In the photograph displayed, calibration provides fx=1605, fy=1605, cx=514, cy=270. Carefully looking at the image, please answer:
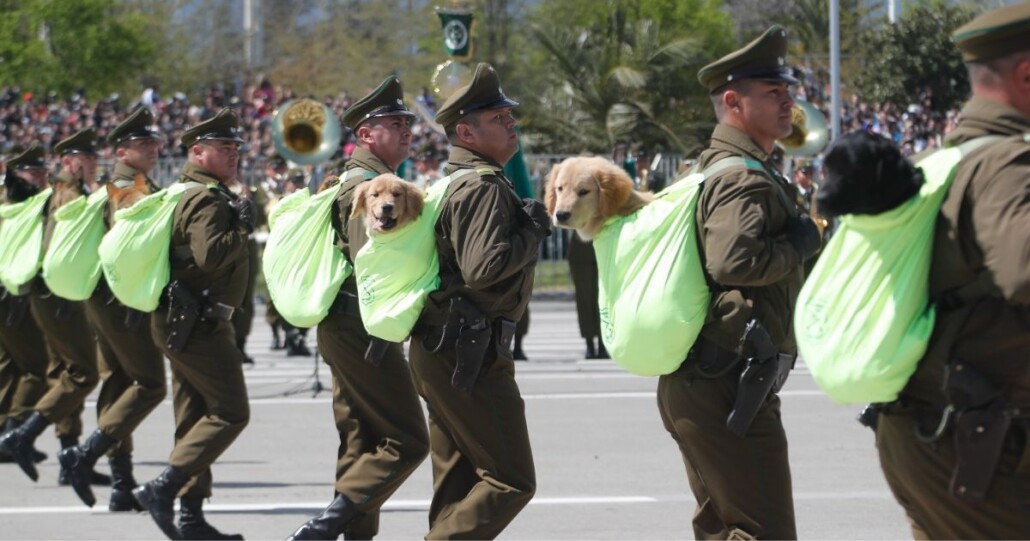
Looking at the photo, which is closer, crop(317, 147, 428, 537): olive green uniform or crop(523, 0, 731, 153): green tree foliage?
crop(317, 147, 428, 537): olive green uniform

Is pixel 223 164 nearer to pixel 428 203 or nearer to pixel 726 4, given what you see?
pixel 428 203

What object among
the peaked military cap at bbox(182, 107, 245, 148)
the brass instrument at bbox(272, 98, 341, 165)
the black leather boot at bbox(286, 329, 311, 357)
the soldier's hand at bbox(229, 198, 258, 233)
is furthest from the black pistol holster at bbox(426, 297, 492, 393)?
the brass instrument at bbox(272, 98, 341, 165)

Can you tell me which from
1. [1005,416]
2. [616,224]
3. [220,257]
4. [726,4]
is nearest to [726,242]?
[616,224]

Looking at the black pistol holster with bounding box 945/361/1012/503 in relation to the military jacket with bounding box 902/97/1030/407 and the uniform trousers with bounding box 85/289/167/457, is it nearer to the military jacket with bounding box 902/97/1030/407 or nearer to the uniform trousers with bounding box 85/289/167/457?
the military jacket with bounding box 902/97/1030/407

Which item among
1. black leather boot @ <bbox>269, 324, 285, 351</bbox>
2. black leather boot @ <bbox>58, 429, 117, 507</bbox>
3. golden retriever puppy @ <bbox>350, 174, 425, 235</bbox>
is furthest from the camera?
black leather boot @ <bbox>269, 324, 285, 351</bbox>

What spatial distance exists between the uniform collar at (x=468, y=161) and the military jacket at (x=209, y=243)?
2038 mm

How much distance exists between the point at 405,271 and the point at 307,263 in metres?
1.18

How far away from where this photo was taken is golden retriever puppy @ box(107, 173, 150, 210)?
8.61 metres

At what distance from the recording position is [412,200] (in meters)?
6.13

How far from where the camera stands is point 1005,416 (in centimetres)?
393

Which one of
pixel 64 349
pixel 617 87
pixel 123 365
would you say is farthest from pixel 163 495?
pixel 617 87

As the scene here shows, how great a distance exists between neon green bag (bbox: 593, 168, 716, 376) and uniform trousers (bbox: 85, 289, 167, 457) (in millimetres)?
4176

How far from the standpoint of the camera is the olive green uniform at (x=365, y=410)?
6941 millimetres

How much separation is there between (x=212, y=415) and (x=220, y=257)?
0.79m
